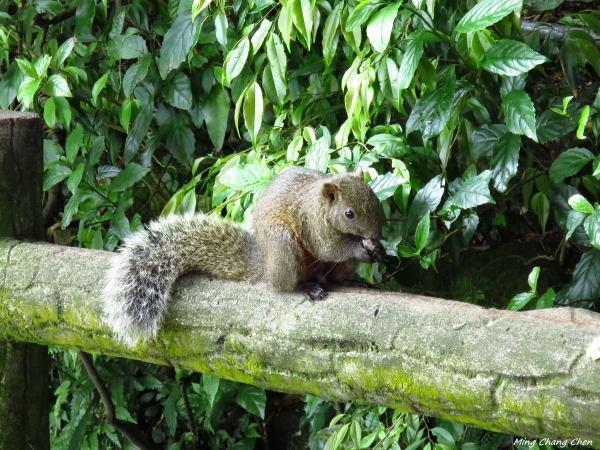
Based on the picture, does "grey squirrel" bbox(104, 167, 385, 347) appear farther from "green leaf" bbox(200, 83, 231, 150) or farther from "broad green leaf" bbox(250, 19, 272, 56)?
"green leaf" bbox(200, 83, 231, 150)

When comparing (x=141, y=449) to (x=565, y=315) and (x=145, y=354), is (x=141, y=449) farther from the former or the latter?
(x=565, y=315)

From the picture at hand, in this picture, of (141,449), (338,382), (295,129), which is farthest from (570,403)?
(141,449)

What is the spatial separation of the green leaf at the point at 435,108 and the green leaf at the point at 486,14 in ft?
0.71

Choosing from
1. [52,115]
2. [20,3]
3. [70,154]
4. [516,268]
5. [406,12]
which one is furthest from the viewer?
[516,268]

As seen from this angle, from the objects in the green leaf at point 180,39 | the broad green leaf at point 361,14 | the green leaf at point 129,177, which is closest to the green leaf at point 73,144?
the green leaf at point 129,177

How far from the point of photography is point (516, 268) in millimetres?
3385

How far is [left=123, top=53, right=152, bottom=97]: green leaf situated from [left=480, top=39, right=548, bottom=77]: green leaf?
151 cm

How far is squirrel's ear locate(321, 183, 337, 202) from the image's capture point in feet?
6.97

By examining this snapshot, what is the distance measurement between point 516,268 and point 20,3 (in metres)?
2.43

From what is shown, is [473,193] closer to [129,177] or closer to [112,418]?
[129,177]

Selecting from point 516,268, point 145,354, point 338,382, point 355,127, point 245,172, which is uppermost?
point 355,127

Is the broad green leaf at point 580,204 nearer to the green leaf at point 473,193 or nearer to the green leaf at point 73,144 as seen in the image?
the green leaf at point 473,193

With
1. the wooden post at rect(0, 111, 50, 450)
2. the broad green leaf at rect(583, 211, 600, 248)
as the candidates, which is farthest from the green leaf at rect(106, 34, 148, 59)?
the broad green leaf at rect(583, 211, 600, 248)

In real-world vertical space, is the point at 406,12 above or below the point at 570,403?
above
